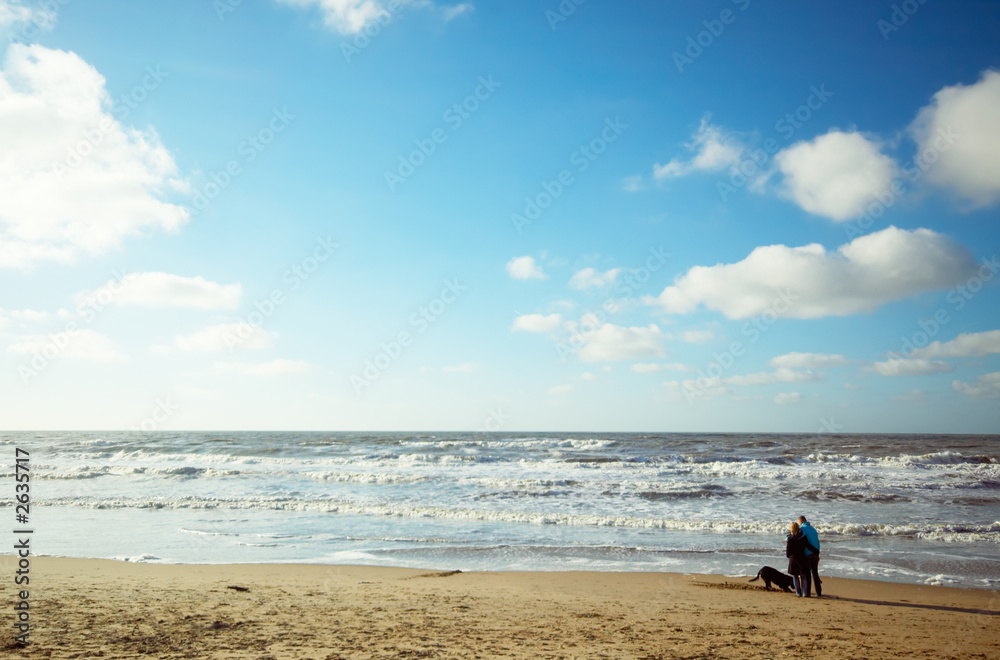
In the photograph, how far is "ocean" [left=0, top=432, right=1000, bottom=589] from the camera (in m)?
12.4

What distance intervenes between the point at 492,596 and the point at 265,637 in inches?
150

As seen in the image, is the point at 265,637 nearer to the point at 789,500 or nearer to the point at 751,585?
the point at 751,585

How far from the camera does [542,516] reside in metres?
17.0

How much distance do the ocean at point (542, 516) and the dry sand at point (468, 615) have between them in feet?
4.37

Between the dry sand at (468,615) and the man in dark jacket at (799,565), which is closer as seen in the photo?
the dry sand at (468,615)

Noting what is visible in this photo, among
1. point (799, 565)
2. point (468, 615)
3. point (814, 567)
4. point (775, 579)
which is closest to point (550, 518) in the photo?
point (775, 579)

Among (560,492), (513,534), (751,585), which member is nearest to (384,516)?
(513,534)

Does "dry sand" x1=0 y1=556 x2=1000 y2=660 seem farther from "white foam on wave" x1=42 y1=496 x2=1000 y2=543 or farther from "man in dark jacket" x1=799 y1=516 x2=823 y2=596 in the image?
"white foam on wave" x1=42 y1=496 x2=1000 y2=543

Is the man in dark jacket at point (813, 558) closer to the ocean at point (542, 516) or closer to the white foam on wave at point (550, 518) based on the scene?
the ocean at point (542, 516)

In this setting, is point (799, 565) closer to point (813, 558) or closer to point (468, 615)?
point (813, 558)

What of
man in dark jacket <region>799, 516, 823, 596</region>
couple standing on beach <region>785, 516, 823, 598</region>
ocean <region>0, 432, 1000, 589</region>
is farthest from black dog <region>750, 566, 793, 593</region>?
ocean <region>0, 432, 1000, 589</region>

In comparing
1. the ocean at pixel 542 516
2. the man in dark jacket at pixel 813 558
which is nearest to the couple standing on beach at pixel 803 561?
the man in dark jacket at pixel 813 558

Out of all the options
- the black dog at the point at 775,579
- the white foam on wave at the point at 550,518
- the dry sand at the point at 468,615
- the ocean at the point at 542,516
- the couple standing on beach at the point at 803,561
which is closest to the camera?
the dry sand at the point at 468,615

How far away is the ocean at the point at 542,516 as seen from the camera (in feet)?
40.7
